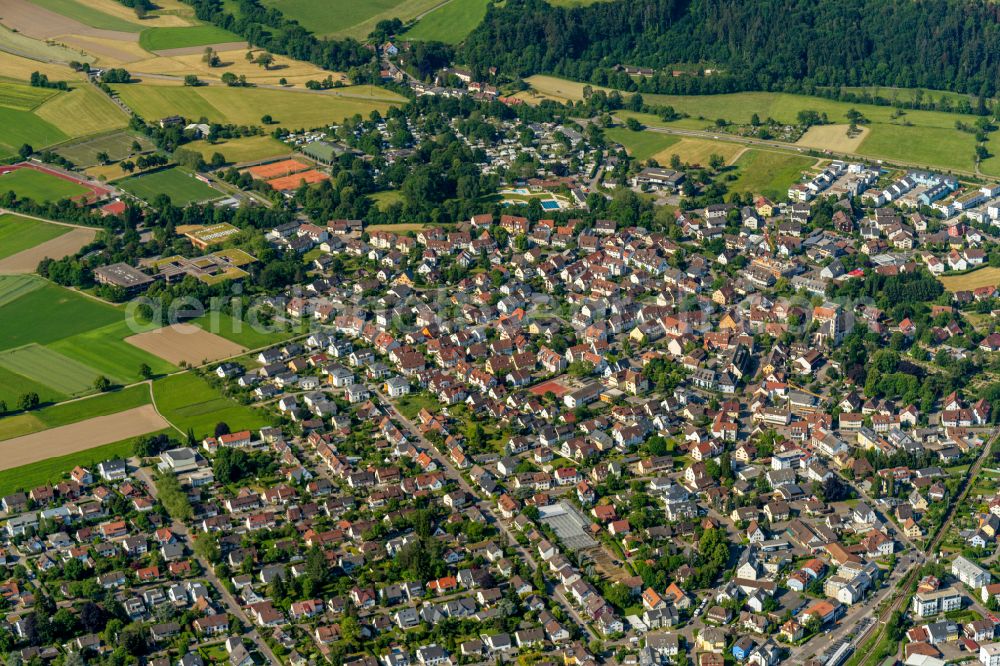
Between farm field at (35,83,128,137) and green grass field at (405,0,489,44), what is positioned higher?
green grass field at (405,0,489,44)

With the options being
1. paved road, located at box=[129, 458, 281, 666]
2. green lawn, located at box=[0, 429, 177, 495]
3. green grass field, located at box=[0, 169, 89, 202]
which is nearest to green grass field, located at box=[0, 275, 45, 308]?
green grass field, located at box=[0, 169, 89, 202]

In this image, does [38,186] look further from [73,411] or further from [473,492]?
[473,492]

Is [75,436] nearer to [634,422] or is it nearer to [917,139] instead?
[634,422]

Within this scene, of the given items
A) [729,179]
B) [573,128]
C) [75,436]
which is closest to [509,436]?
[75,436]

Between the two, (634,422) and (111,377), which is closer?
(634,422)

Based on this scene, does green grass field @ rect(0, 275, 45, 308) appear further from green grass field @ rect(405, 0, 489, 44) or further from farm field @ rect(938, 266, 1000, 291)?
farm field @ rect(938, 266, 1000, 291)

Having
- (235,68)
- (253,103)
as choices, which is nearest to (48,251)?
(253,103)
